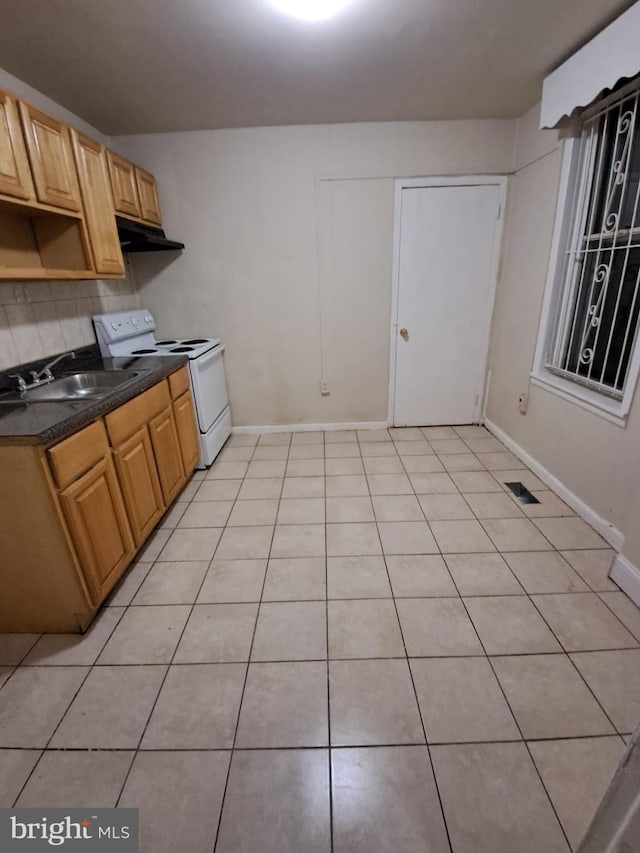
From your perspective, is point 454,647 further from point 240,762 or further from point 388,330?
point 388,330

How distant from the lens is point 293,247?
3.10 metres

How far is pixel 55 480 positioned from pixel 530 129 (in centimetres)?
358

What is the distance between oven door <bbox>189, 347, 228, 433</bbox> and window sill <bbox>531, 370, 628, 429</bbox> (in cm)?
241

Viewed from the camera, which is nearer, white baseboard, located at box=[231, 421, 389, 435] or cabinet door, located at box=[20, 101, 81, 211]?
cabinet door, located at box=[20, 101, 81, 211]

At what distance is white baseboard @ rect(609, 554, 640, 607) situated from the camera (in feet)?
5.34

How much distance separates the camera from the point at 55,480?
54.1 inches

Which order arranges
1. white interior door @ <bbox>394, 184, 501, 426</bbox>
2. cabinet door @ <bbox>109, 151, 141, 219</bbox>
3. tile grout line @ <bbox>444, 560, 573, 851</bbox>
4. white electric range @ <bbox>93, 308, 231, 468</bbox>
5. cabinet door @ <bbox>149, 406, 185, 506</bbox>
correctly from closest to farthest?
tile grout line @ <bbox>444, 560, 573, 851</bbox>
cabinet door @ <bbox>149, 406, 185, 506</bbox>
cabinet door @ <bbox>109, 151, 141, 219</bbox>
white electric range @ <bbox>93, 308, 231, 468</bbox>
white interior door @ <bbox>394, 184, 501, 426</bbox>

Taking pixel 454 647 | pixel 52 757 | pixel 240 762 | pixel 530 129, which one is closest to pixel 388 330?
pixel 530 129

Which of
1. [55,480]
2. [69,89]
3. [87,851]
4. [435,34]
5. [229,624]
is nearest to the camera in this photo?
[87,851]

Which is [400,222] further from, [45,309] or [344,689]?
[344,689]

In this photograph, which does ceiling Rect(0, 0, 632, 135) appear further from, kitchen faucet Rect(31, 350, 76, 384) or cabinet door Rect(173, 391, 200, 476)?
cabinet door Rect(173, 391, 200, 476)

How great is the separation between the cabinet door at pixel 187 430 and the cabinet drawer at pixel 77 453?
812 millimetres

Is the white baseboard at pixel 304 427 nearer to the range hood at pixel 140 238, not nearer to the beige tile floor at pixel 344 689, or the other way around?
the beige tile floor at pixel 344 689

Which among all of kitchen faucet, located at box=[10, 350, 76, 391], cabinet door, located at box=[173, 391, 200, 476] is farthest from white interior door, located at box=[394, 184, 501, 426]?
kitchen faucet, located at box=[10, 350, 76, 391]
